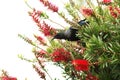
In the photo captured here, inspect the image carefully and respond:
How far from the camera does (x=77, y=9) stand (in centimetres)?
238

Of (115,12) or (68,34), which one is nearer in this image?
(115,12)

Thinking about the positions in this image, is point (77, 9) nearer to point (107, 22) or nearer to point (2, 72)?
point (107, 22)

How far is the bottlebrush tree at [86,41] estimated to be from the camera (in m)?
1.96

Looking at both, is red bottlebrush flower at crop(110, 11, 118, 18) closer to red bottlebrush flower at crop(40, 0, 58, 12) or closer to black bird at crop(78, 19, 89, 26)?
black bird at crop(78, 19, 89, 26)

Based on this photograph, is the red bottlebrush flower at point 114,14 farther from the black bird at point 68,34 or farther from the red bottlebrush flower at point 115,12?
the black bird at point 68,34

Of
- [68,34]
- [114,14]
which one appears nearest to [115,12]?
[114,14]

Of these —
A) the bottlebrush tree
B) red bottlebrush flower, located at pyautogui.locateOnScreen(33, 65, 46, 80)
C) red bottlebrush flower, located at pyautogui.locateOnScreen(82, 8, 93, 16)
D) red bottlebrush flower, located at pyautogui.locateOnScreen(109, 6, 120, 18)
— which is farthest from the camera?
red bottlebrush flower, located at pyautogui.locateOnScreen(33, 65, 46, 80)

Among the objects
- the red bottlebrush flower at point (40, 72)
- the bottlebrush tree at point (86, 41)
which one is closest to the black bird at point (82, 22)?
the bottlebrush tree at point (86, 41)

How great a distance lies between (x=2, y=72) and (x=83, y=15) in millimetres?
832

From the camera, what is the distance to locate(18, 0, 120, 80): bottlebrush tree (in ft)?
6.44

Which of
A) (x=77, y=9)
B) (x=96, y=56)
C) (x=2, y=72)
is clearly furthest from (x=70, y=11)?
(x=2, y=72)

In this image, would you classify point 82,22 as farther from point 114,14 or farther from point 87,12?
point 114,14

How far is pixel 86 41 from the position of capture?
7.06ft

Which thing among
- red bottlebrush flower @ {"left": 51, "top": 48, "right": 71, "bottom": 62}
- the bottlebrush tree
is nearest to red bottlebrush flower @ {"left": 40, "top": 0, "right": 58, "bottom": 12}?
the bottlebrush tree
